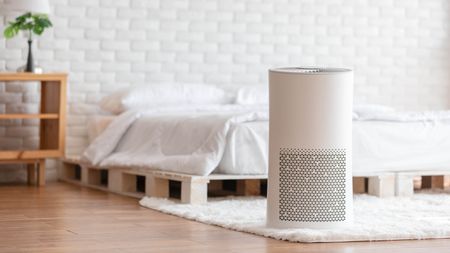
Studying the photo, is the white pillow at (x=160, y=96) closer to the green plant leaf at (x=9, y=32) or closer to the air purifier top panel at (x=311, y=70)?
the green plant leaf at (x=9, y=32)

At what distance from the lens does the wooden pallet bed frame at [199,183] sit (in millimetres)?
4465

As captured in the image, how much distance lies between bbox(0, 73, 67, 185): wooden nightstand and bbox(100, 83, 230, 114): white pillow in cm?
33

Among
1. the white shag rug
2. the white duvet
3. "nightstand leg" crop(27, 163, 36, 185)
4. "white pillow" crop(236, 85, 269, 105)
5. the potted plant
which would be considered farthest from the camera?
"white pillow" crop(236, 85, 269, 105)

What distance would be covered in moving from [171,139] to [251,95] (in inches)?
49.4

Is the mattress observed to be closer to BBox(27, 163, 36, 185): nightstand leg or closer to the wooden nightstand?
the wooden nightstand

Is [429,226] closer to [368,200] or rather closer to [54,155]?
[368,200]

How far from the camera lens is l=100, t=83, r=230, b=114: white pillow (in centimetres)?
578

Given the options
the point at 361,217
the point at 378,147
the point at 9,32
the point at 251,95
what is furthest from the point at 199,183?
the point at 9,32

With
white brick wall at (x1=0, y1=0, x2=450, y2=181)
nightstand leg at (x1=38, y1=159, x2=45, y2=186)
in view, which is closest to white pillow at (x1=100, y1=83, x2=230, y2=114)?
white brick wall at (x1=0, y1=0, x2=450, y2=181)

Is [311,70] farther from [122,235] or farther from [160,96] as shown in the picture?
[160,96]

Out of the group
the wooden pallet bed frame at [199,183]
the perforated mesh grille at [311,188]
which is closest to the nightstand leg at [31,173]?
the wooden pallet bed frame at [199,183]

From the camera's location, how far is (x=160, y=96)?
5.88 m

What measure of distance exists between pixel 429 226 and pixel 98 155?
95.6 inches

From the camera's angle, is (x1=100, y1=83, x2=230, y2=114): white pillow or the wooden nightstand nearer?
the wooden nightstand
